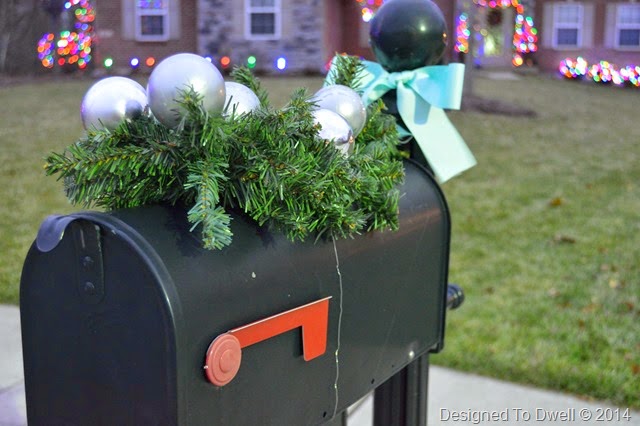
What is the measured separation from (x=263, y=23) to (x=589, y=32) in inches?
361

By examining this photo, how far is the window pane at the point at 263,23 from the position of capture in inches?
663

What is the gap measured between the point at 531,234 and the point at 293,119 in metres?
3.90

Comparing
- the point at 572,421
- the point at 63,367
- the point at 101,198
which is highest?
the point at 101,198

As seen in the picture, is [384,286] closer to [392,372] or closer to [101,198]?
[392,372]

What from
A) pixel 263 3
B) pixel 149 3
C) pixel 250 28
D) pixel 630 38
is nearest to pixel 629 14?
pixel 630 38

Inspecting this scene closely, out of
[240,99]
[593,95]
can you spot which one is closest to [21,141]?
[240,99]

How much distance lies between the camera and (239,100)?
116 centimetres

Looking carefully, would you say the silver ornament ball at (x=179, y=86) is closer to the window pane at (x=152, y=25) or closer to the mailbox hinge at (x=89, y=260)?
the mailbox hinge at (x=89, y=260)

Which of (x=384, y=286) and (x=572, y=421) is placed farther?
(x=572, y=421)

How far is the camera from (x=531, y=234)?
187 inches

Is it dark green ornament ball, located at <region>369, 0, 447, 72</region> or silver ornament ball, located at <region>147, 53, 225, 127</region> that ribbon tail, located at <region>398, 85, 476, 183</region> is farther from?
silver ornament ball, located at <region>147, 53, 225, 127</region>

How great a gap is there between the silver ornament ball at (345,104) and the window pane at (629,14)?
2053 centimetres

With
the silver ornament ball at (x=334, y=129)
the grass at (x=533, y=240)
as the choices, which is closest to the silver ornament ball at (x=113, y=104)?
the silver ornament ball at (x=334, y=129)

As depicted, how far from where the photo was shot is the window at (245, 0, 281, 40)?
16719 millimetres
